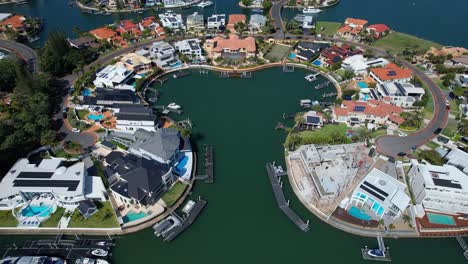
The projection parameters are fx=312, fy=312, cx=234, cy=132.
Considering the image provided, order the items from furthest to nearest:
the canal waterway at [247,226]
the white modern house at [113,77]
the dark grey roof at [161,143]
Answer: the white modern house at [113,77] < the dark grey roof at [161,143] < the canal waterway at [247,226]

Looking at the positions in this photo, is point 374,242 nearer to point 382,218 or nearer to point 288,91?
point 382,218

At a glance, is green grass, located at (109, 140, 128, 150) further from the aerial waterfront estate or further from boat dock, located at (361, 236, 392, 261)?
boat dock, located at (361, 236, 392, 261)

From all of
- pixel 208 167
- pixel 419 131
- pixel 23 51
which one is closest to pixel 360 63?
pixel 419 131

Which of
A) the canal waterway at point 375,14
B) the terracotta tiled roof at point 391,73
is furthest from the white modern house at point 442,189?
the canal waterway at point 375,14

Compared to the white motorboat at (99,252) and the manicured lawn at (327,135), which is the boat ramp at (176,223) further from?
the manicured lawn at (327,135)

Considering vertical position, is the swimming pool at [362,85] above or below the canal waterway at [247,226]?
above

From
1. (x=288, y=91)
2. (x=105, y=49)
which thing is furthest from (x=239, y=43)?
(x=105, y=49)

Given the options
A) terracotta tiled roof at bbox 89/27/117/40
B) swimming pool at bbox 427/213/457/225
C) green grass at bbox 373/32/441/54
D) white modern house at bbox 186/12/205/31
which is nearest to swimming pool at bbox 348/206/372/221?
swimming pool at bbox 427/213/457/225
